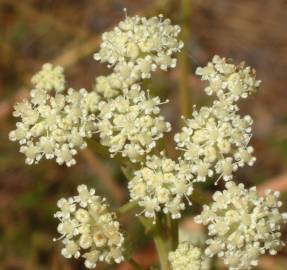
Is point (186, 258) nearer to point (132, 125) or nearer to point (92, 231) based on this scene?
point (92, 231)

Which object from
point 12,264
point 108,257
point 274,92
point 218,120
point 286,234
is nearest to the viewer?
point 108,257

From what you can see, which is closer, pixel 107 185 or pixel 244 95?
pixel 244 95

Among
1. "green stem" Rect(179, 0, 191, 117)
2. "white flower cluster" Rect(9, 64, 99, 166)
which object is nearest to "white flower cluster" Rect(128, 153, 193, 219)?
"white flower cluster" Rect(9, 64, 99, 166)

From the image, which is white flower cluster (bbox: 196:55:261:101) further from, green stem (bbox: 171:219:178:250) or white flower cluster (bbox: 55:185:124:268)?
white flower cluster (bbox: 55:185:124:268)

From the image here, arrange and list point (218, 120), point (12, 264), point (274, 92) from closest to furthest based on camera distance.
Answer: point (218, 120) → point (12, 264) → point (274, 92)

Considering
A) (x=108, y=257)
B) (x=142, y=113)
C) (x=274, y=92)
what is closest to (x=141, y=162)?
(x=142, y=113)

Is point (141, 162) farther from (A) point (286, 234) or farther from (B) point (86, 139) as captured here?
(A) point (286, 234)

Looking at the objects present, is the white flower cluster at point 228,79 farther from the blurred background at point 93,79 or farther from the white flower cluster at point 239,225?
the blurred background at point 93,79
